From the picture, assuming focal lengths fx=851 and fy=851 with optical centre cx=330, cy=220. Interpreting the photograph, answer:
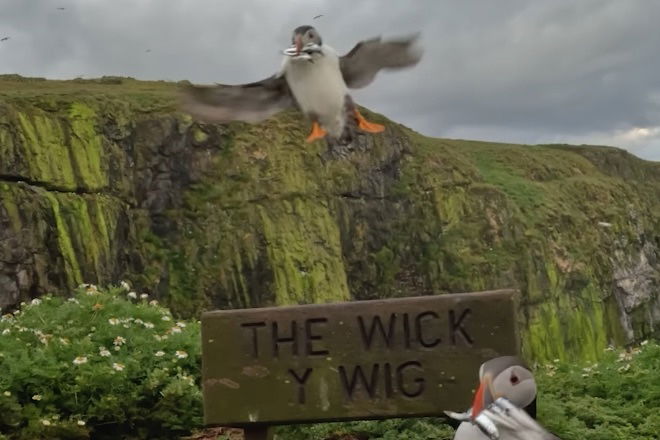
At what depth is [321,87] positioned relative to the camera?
136 inches

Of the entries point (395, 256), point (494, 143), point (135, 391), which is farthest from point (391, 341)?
point (494, 143)

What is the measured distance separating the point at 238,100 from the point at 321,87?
49cm

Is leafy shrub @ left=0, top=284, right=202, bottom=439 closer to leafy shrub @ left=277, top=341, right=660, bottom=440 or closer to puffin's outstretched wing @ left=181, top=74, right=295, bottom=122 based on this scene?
leafy shrub @ left=277, top=341, right=660, bottom=440

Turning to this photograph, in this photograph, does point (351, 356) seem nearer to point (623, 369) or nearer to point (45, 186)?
point (623, 369)

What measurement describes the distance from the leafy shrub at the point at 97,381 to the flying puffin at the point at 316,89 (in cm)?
331

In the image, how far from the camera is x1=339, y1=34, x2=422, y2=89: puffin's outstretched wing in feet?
11.5

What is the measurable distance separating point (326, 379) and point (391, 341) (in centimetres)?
48

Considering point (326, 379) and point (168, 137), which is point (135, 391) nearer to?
point (326, 379)

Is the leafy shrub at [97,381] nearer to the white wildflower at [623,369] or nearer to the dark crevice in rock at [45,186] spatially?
the white wildflower at [623,369]

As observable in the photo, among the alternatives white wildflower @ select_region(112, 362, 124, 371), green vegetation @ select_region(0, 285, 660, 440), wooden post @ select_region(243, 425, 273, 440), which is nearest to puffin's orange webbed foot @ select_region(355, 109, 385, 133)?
wooden post @ select_region(243, 425, 273, 440)

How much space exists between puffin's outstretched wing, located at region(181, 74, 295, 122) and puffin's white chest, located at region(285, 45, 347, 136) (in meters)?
0.13

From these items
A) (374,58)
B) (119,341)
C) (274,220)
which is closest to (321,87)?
(374,58)

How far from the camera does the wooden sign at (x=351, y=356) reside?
5234 millimetres

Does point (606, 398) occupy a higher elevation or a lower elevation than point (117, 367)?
lower
